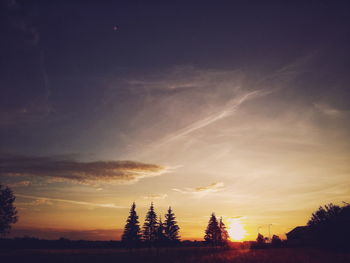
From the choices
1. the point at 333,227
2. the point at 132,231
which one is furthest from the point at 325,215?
the point at 132,231

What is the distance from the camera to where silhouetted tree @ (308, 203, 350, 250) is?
106 feet

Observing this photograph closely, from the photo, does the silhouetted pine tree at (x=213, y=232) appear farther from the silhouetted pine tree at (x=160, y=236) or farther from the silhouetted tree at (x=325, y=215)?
the silhouetted tree at (x=325, y=215)

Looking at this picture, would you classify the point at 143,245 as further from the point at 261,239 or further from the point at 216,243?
the point at 261,239

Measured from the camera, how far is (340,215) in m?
34.6

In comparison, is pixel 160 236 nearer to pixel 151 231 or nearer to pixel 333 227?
pixel 151 231

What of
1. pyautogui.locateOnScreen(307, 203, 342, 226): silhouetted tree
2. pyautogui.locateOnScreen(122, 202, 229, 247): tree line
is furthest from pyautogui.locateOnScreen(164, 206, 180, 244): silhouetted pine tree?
pyautogui.locateOnScreen(307, 203, 342, 226): silhouetted tree

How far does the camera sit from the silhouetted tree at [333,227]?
32.3 metres

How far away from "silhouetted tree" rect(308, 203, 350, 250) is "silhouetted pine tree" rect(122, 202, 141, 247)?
34716 millimetres

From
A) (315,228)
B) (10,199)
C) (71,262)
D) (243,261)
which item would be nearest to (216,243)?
(315,228)

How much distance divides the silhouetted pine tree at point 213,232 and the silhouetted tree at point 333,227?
35.1 meters

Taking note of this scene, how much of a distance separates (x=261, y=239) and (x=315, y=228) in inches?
1897

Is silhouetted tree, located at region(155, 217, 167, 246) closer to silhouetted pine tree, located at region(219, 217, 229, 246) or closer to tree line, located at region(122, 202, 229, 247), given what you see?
tree line, located at region(122, 202, 229, 247)

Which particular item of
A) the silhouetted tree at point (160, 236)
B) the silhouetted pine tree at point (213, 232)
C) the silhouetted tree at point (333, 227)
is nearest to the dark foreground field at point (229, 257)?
the silhouetted tree at point (333, 227)

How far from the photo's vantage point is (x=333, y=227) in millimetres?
34312
